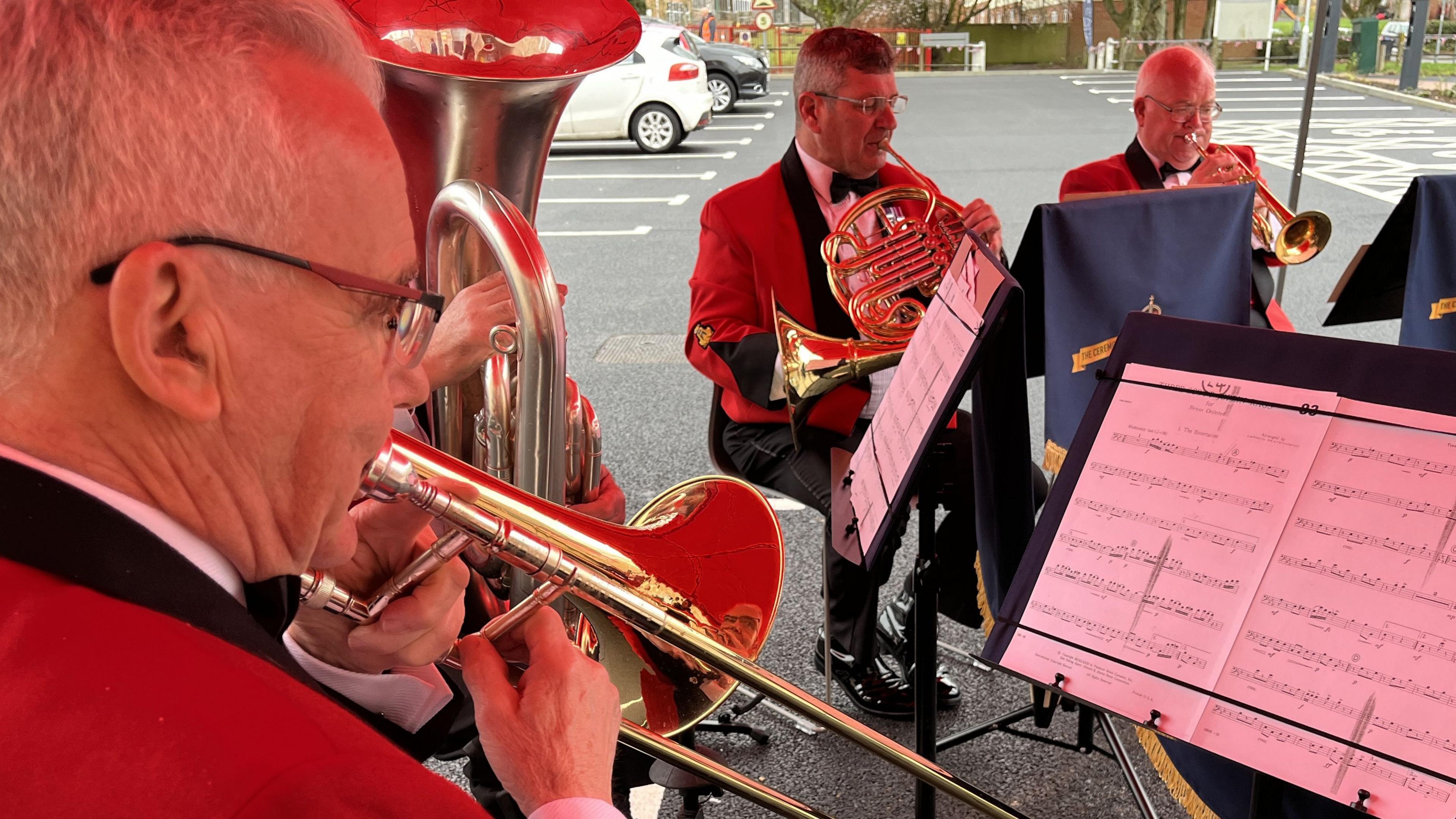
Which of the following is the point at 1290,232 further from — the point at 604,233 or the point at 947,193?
the point at 604,233

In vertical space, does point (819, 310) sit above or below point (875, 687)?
above

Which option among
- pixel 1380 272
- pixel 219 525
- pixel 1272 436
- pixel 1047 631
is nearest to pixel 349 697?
pixel 219 525

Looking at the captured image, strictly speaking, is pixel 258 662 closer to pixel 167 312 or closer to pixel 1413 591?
pixel 167 312

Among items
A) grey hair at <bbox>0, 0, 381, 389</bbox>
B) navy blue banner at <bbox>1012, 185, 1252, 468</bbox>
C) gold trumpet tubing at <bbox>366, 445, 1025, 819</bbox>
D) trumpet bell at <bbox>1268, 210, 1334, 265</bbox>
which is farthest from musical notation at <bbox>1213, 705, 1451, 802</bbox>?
trumpet bell at <bbox>1268, 210, 1334, 265</bbox>

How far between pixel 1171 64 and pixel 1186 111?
0.48 feet

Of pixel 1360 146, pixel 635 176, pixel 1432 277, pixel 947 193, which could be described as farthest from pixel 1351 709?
pixel 635 176

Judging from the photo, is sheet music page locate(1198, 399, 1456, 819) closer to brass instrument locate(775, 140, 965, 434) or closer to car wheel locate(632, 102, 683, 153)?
brass instrument locate(775, 140, 965, 434)

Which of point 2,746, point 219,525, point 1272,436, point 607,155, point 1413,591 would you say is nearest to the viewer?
point 2,746

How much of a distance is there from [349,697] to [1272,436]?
94 cm

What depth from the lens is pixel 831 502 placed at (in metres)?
2.20

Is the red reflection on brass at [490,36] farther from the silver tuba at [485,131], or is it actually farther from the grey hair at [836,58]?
the grey hair at [836,58]

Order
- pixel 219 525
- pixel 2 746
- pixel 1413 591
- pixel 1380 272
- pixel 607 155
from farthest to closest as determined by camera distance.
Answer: pixel 607 155, pixel 1380 272, pixel 1413 591, pixel 219 525, pixel 2 746

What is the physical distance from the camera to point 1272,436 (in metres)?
1.06

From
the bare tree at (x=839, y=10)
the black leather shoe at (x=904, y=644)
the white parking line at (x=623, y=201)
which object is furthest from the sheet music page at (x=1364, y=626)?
the white parking line at (x=623, y=201)
